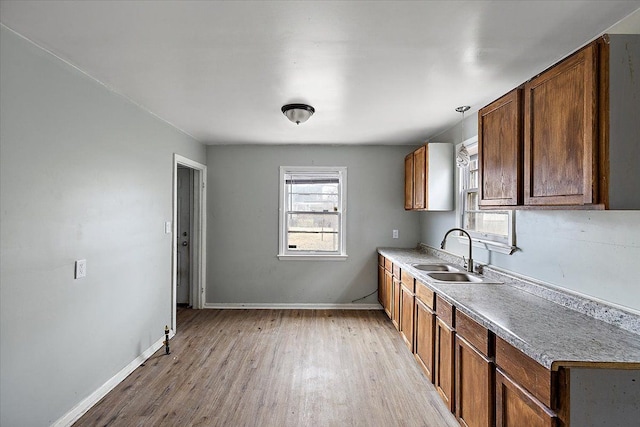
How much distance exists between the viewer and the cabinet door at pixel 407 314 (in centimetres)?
316

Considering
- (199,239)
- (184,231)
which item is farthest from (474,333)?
(184,231)

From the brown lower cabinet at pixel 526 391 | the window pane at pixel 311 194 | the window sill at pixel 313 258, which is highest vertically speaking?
the window pane at pixel 311 194

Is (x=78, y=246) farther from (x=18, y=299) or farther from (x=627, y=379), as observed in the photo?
(x=627, y=379)

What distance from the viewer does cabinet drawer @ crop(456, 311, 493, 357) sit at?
69.6 inches

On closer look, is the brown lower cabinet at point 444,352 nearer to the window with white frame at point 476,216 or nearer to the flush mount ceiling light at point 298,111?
the window with white frame at point 476,216

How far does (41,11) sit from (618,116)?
2656mm

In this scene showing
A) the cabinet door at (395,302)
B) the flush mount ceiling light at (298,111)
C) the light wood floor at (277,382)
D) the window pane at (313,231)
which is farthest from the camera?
the window pane at (313,231)

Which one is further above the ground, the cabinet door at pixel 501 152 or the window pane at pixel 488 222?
the cabinet door at pixel 501 152

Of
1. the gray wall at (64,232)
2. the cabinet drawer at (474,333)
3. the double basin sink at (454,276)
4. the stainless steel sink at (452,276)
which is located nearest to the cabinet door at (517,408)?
the cabinet drawer at (474,333)

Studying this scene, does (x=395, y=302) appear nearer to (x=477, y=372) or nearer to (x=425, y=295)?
(x=425, y=295)

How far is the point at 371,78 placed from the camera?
7.87ft

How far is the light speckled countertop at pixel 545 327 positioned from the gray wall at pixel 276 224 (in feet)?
7.99

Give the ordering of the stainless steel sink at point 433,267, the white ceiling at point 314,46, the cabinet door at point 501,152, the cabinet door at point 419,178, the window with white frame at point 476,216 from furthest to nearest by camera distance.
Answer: the cabinet door at point 419,178, the stainless steel sink at point 433,267, the window with white frame at point 476,216, the cabinet door at point 501,152, the white ceiling at point 314,46

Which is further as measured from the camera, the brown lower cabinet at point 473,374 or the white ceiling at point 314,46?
the brown lower cabinet at point 473,374
